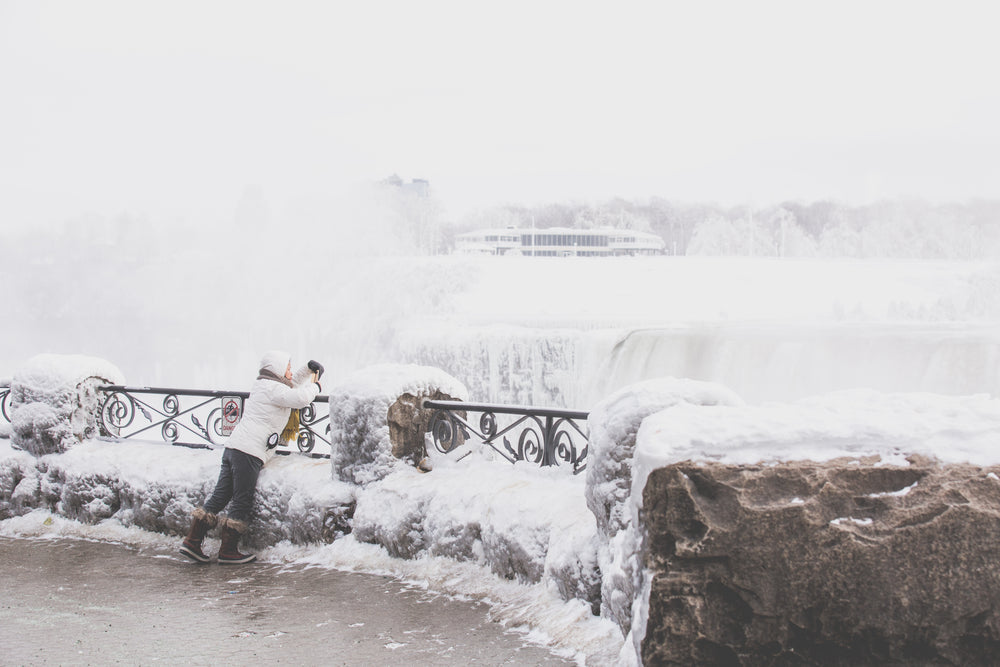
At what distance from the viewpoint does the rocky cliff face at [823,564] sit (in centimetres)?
254

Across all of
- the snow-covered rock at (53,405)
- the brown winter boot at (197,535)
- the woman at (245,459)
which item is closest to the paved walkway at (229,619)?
the brown winter boot at (197,535)

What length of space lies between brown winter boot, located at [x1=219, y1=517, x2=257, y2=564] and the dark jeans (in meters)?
0.07

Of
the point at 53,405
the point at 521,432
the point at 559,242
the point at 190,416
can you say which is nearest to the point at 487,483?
the point at 521,432

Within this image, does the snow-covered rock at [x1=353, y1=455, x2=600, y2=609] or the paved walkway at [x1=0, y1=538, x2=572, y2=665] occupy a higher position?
the snow-covered rock at [x1=353, y1=455, x2=600, y2=609]

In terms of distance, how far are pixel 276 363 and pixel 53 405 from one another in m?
2.35

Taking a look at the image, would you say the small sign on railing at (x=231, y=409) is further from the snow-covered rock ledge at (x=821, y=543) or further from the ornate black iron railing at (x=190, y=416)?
the snow-covered rock ledge at (x=821, y=543)

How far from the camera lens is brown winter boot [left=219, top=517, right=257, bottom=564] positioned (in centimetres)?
516

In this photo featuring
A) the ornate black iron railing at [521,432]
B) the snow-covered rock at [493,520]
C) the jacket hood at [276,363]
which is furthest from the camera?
the jacket hood at [276,363]

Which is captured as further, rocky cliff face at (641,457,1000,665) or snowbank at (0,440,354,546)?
snowbank at (0,440,354,546)

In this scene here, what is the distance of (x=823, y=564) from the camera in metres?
2.56

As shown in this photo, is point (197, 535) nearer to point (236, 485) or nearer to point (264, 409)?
point (236, 485)

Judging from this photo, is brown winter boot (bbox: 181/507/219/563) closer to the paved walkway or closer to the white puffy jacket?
the paved walkway

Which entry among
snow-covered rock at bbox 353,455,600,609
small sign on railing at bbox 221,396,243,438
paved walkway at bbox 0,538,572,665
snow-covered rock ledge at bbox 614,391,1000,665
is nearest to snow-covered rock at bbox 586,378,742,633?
snow-covered rock at bbox 353,455,600,609

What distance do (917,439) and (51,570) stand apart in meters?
4.86
